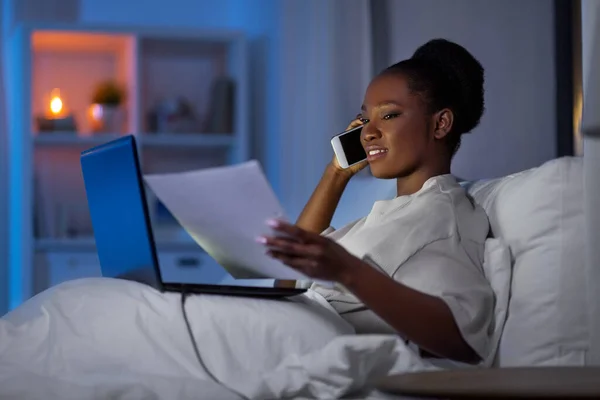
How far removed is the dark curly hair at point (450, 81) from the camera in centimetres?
186

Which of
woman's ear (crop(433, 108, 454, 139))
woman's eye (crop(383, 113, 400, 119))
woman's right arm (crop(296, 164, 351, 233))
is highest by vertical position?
woman's eye (crop(383, 113, 400, 119))

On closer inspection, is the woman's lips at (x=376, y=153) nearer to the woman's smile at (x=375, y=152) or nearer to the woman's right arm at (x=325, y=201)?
the woman's smile at (x=375, y=152)

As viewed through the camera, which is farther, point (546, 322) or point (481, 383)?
point (546, 322)

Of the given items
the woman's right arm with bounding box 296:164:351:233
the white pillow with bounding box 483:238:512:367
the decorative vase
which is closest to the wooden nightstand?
the white pillow with bounding box 483:238:512:367

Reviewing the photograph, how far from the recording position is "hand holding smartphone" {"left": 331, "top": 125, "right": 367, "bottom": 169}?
7.00 ft

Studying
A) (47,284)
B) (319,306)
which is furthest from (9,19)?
(319,306)

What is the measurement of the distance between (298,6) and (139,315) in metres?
2.75

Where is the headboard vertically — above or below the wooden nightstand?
above

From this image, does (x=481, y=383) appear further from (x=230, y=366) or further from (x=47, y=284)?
(x=47, y=284)

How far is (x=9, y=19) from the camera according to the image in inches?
181

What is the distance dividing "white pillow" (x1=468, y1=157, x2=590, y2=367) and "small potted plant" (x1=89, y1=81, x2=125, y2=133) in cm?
305

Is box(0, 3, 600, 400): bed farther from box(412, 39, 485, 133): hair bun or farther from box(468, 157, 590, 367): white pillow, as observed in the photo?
box(412, 39, 485, 133): hair bun

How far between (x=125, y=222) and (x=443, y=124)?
2.06 feet

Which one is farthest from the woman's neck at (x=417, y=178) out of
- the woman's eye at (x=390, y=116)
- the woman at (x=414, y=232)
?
the woman's eye at (x=390, y=116)
